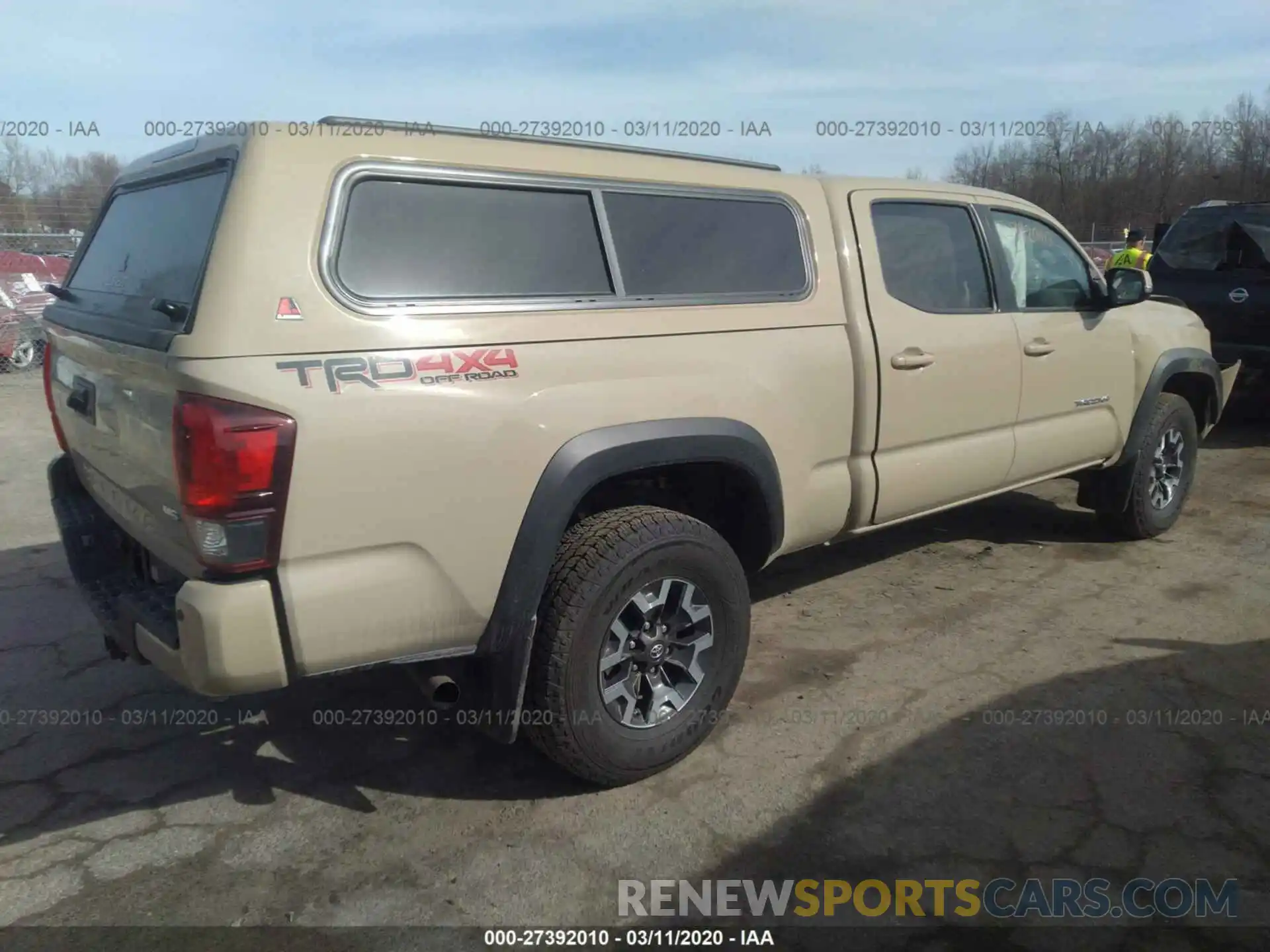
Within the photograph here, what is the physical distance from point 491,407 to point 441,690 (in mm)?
860

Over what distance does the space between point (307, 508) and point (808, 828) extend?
178 cm

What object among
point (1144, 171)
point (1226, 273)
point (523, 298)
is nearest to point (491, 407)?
point (523, 298)

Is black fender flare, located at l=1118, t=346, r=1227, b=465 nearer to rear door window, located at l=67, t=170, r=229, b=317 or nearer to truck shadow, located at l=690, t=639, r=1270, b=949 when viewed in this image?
truck shadow, located at l=690, t=639, r=1270, b=949

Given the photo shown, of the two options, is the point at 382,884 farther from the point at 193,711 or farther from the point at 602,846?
the point at 193,711

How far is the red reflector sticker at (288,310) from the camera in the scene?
2361mm

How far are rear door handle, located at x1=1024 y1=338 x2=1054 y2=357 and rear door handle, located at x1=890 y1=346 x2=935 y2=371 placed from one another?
2.64ft

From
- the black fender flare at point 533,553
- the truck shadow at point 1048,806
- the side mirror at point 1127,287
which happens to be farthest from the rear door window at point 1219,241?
the black fender flare at point 533,553

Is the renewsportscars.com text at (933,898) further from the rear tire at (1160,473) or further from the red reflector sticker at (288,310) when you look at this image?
the rear tire at (1160,473)

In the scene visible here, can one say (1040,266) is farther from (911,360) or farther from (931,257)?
(911,360)

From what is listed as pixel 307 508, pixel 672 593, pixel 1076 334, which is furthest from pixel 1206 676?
pixel 307 508

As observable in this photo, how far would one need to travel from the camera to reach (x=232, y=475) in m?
2.28

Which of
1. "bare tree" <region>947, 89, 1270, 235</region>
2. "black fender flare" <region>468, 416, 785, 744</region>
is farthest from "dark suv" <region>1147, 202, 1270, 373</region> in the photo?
"bare tree" <region>947, 89, 1270, 235</region>

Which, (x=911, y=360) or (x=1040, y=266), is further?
(x=1040, y=266)

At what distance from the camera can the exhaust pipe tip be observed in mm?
2787
